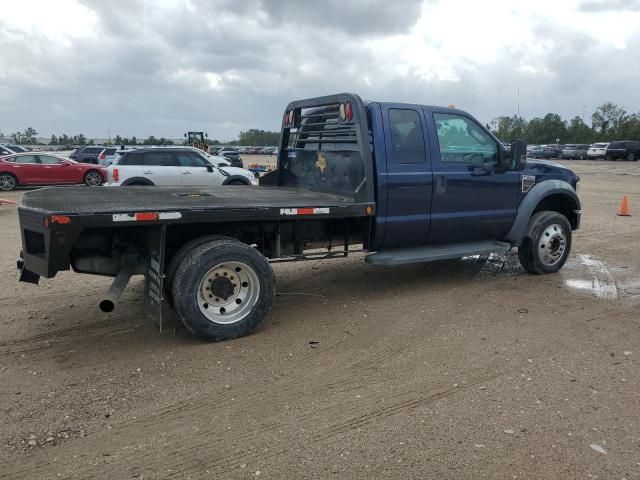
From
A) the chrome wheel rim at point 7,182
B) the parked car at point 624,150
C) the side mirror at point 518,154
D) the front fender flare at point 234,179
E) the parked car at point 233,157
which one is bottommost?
the chrome wheel rim at point 7,182

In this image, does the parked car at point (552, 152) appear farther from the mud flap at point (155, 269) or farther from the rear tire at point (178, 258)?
the mud flap at point (155, 269)

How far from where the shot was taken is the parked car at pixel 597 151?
4841cm

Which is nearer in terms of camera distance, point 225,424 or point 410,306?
point 225,424

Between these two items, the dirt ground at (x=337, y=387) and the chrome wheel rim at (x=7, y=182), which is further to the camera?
the chrome wheel rim at (x=7, y=182)

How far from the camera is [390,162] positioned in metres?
5.84

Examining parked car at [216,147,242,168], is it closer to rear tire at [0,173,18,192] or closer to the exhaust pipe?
rear tire at [0,173,18,192]

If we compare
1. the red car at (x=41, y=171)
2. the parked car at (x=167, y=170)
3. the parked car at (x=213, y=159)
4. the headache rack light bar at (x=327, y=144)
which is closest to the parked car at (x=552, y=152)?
the parked car at (x=213, y=159)

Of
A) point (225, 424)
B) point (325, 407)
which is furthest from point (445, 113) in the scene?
point (225, 424)

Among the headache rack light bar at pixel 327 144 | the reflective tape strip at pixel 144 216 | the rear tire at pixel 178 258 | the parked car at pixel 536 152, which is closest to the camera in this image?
the reflective tape strip at pixel 144 216

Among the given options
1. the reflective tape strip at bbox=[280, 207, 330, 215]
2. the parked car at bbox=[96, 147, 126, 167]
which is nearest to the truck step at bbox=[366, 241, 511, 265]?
the reflective tape strip at bbox=[280, 207, 330, 215]

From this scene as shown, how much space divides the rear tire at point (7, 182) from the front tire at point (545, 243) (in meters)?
19.1

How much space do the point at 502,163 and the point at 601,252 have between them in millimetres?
3410

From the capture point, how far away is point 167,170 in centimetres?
1468

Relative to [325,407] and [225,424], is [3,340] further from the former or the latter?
[325,407]
